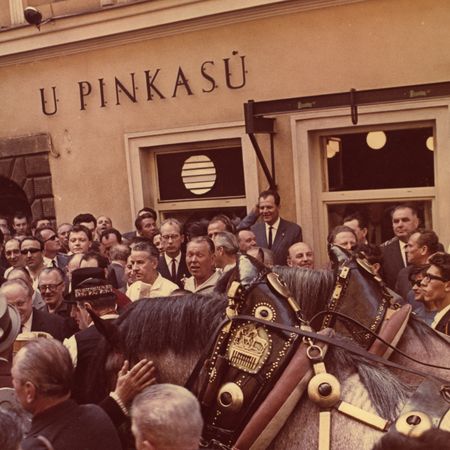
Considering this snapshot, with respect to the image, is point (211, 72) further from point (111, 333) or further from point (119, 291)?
point (111, 333)

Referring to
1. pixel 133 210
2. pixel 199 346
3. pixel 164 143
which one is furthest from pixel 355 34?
pixel 199 346

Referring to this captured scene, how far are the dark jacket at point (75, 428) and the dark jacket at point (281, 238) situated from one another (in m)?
5.58

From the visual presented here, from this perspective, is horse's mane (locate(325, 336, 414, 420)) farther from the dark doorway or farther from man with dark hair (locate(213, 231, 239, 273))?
the dark doorway

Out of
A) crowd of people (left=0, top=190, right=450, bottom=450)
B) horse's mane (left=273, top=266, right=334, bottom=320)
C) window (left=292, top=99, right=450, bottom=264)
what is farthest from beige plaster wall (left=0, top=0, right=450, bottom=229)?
horse's mane (left=273, top=266, right=334, bottom=320)

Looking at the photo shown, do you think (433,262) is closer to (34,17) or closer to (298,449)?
(298,449)

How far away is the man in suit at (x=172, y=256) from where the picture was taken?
7694 millimetres

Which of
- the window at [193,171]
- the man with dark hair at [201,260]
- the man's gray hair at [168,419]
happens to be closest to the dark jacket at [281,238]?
the window at [193,171]

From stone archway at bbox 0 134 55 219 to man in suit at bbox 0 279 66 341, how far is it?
6677 millimetres

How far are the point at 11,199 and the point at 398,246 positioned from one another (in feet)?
25.6

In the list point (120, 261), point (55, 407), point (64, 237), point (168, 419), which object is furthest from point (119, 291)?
point (64, 237)

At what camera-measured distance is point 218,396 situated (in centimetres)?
264

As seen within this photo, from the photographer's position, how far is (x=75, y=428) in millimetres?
2861

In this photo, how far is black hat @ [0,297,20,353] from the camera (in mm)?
3582

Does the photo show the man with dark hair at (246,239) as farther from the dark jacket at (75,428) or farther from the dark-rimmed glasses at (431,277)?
the dark jacket at (75,428)
